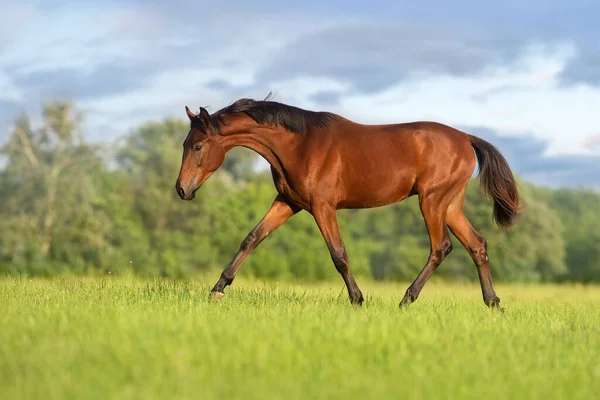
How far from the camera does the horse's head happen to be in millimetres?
9164

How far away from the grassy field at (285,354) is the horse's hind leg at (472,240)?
5.52ft

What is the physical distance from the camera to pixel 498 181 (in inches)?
411

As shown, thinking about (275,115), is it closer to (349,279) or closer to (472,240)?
(349,279)

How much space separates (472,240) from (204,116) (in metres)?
4.04

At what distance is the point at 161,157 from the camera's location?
151ft

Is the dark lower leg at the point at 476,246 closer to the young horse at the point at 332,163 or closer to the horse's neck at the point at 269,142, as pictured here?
the young horse at the point at 332,163

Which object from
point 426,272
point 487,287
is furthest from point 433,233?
point 487,287

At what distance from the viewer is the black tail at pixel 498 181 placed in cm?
1033

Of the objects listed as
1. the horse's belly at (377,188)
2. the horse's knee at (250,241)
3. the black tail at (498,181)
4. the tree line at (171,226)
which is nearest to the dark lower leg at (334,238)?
the horse's belly at (377,188)

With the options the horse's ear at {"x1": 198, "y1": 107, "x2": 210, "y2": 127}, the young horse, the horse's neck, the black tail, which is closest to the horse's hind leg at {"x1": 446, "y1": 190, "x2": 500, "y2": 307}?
the young horse

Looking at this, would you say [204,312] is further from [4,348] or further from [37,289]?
[37,289]

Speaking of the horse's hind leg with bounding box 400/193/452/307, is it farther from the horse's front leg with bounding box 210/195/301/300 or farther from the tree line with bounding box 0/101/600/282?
the tree line with bounding box 0/101/600/282

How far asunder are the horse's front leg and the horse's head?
3.15 ft

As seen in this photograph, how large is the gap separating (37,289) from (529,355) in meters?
7.51
